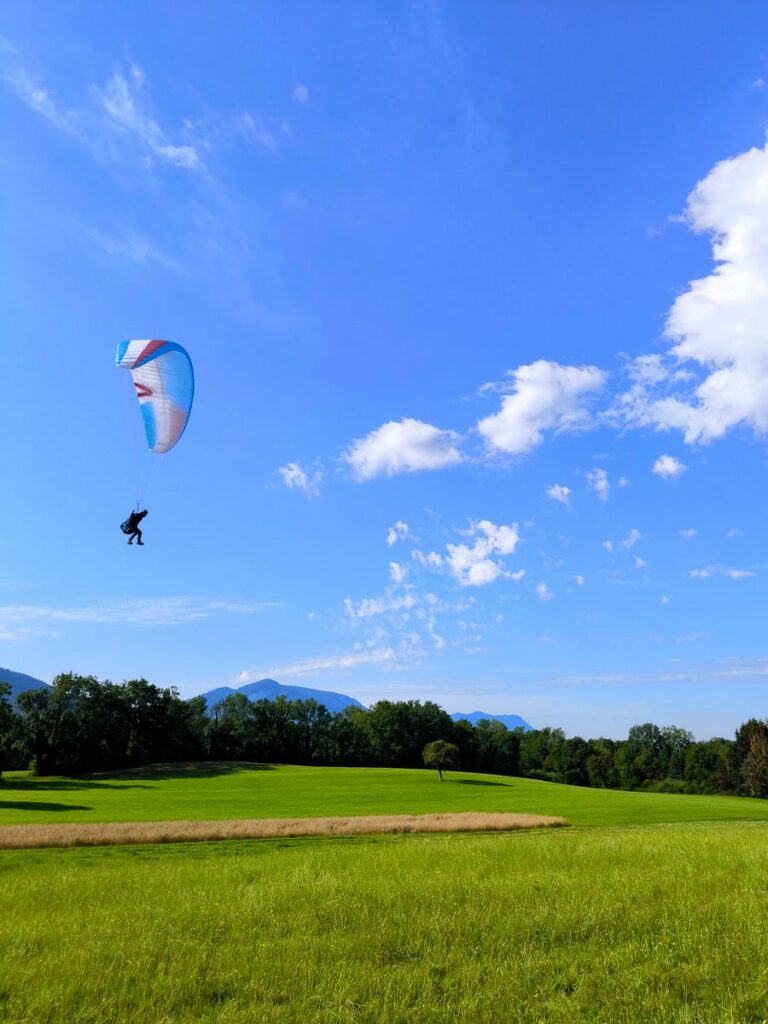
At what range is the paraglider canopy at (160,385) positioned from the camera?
2606 cm

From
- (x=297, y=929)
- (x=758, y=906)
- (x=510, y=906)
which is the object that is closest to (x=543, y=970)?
(x=510, y=906)

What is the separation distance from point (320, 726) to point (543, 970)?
132124 millimetres

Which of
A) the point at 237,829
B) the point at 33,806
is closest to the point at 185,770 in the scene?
the point at 33,806

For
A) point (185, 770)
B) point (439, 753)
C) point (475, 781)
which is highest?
point (439, 753)

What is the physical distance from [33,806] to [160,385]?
4307 centimetres

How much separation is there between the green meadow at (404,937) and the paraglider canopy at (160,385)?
1580 cm

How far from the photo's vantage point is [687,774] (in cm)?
14300

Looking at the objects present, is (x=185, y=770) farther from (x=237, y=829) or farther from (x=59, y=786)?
(x=237, y=829)

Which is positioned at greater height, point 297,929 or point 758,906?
point 758,906

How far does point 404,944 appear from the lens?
10031mm

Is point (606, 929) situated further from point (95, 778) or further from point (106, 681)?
point (106, 681)

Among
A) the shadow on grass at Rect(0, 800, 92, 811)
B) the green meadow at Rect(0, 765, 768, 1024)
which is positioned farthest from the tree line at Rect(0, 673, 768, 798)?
the green meadow at Rect(0, 765, 768, 1024)

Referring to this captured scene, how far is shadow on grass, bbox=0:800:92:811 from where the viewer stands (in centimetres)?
5028

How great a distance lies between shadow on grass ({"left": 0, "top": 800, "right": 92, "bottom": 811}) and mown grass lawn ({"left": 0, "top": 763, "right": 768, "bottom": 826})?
0.07m
